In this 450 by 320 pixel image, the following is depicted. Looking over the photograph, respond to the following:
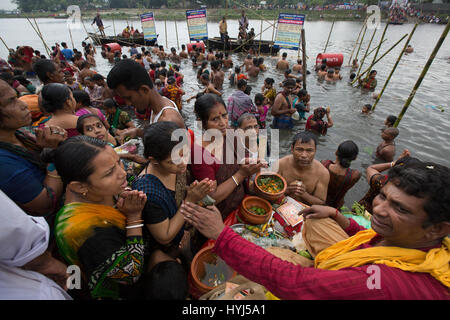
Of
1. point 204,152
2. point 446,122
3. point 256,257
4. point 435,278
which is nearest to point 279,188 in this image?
point 204,152

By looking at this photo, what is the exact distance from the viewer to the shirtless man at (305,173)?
318cm

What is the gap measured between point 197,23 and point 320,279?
757 inches

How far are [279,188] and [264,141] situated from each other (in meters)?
2.27

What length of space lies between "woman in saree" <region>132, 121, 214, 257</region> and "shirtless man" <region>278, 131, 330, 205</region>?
1.81 m

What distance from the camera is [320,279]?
1237mm

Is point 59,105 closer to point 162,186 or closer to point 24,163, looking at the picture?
point 24,163

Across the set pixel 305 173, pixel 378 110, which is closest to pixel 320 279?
pixel 305 173

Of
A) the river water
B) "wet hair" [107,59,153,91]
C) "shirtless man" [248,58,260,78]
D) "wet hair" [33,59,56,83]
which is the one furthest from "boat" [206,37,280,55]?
"wet hair" [107,59,153,91]

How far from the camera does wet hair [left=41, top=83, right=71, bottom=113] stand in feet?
9.86

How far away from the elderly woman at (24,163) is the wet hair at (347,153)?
13.1ft

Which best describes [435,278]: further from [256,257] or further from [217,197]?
[217,197]

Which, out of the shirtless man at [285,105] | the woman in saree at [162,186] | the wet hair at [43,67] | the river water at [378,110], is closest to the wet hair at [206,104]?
the woman in saree at [162,186]

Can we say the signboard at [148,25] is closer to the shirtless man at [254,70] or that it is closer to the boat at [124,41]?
the boat at [124,41]

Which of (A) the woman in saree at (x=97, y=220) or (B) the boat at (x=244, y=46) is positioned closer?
(A) the woman in saree at (x=97, y=220)
